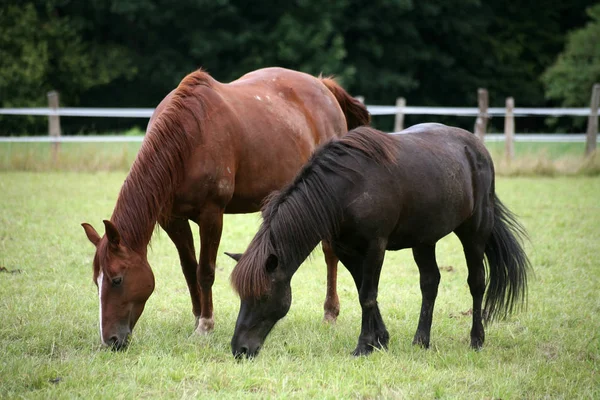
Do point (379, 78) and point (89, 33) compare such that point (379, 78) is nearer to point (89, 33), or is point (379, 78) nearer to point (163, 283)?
point (89, 33)

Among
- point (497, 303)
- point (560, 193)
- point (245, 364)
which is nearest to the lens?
point (245, 364)

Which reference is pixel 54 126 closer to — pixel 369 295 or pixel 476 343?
pixel 369 295

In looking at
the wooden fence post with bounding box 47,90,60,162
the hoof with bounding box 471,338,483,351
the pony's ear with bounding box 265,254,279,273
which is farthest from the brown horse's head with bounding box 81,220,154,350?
the wooden fence post with bounding box 47,90,60,162

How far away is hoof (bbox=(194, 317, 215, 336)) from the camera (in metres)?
5.17

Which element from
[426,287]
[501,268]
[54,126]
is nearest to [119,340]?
[426,287]

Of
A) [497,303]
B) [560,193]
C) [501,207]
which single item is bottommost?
[560,193]

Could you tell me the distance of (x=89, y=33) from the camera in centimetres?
2838

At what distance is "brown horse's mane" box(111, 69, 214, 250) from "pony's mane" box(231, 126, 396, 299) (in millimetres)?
744

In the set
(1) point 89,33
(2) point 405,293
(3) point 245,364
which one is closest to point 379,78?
(1) point 89,33

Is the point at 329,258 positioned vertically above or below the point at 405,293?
above

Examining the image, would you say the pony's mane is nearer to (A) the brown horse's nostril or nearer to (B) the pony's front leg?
(B) the pony's front leg

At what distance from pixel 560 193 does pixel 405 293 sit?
23.0ft

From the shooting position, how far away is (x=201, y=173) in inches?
199

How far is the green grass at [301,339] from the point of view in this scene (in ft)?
13.0
